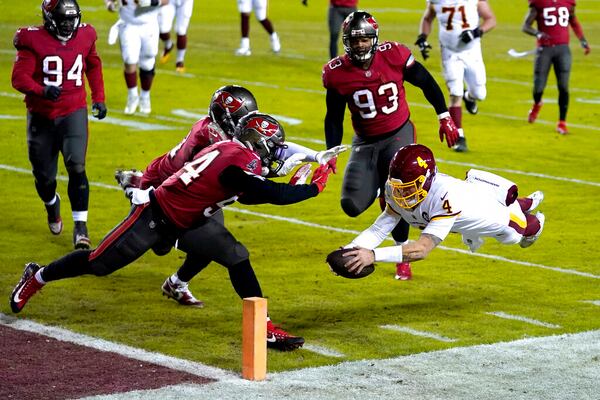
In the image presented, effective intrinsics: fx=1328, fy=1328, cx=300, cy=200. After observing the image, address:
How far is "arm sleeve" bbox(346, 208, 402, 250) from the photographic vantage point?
7.31 meters

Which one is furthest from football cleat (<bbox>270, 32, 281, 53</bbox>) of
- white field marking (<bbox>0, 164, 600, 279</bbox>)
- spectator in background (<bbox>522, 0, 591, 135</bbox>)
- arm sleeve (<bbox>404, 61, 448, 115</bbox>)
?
arm sleeve (<bbox>404, 61, 448, 115</bbox>)

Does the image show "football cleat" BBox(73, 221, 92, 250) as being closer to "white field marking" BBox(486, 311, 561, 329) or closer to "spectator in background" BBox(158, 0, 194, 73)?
"white field marking" BBox(486, 311, 561, 329)

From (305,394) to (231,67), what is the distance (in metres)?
13.0

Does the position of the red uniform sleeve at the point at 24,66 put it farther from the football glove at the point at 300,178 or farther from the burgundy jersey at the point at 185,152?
the football glove at the point at 300,178

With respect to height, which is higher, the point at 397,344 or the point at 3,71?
the point at 397,344

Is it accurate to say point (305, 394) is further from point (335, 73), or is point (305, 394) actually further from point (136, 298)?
point (335, 73)

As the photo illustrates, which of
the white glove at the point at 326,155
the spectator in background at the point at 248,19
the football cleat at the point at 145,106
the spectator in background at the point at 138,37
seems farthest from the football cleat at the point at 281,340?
the spectator in background at the point at 248,19

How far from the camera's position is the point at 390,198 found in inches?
290

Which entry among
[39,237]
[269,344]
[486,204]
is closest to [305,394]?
[269,344]

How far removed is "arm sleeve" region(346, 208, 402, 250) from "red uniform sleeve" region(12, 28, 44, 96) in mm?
3059

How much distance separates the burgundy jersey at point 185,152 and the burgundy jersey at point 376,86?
1447 mm

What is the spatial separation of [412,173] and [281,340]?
3.71ft

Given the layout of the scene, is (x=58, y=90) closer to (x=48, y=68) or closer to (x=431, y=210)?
(x=48, y=68)

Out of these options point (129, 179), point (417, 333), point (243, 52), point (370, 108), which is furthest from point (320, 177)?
point (243, 52)
